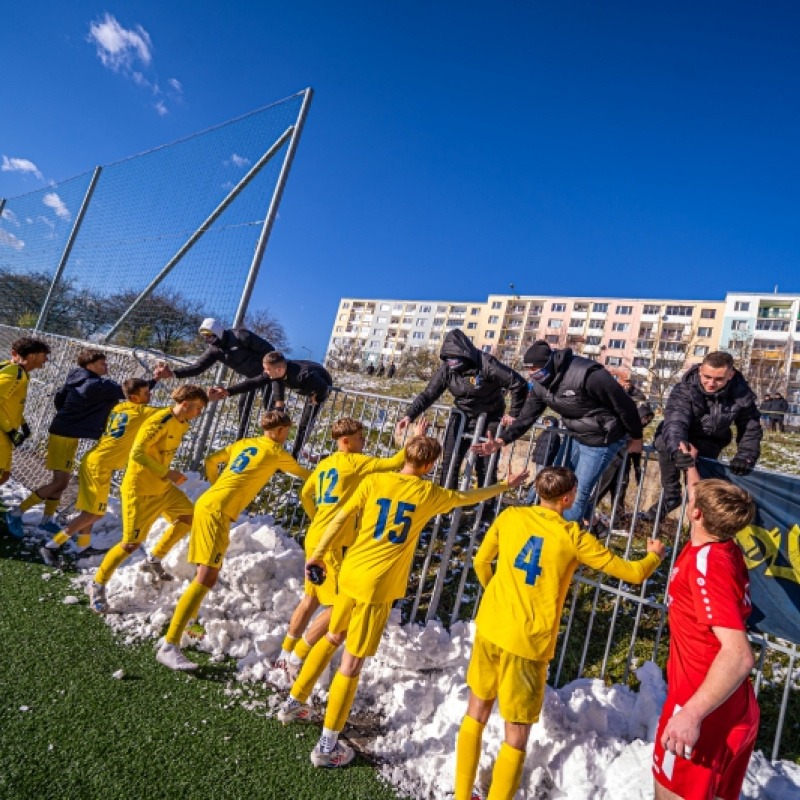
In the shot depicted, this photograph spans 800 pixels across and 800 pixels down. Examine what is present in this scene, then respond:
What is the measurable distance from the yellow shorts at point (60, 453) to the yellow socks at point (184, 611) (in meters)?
3.05

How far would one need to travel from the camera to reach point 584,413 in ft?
13.4

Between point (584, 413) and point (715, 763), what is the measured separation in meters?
2.56

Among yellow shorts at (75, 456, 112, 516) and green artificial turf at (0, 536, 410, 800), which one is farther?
yellow shorts at (75, 456, 112, 516)

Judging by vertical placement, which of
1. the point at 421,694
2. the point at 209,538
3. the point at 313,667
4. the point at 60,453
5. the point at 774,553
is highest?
the point at 774,553

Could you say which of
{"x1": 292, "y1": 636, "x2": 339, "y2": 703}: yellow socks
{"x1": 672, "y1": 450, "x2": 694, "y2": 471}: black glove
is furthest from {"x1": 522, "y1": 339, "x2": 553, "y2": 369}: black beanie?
{"x1": 292, "y1": 636, "x2": 339, "y2": 703}: yellow socks

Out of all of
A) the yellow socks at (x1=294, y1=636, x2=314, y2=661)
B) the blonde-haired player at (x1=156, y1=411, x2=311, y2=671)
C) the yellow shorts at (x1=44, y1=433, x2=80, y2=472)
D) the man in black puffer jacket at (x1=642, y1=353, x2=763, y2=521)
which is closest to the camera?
the yellow socks at (x1=294, y1=636, x2=314, y2=661)

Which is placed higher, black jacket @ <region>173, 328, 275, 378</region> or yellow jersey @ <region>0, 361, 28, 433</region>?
black jacket @ <region>173, 328, 275, 378</region>

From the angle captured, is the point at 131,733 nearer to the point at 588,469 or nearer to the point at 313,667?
the point at 313,667

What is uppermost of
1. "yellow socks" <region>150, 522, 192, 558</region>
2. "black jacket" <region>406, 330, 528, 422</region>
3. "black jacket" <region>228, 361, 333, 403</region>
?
"black jacket" <region>406, 330, 528, 422</region>

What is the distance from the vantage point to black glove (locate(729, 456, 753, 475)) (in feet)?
11.2

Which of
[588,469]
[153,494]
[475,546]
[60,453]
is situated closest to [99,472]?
[153,494]

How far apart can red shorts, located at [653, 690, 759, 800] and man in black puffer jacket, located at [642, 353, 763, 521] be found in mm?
1952

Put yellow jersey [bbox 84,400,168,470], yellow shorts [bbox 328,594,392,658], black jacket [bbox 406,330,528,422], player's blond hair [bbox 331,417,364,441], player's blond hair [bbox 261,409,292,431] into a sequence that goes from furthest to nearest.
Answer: black jacket [bbox 406,330,528,422]
yellow jersey [bbox 84,400,168,470]
player's blond hair [bbox 261,409,292,431]
player's blond hair [bbox 331,417,364,441]
yellow shorts [bbox 328,594,392,658]

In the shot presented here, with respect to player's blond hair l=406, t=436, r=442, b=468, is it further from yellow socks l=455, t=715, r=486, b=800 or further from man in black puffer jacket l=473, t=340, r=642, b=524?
yellow socks l=455, t=715, r=486, b=800
